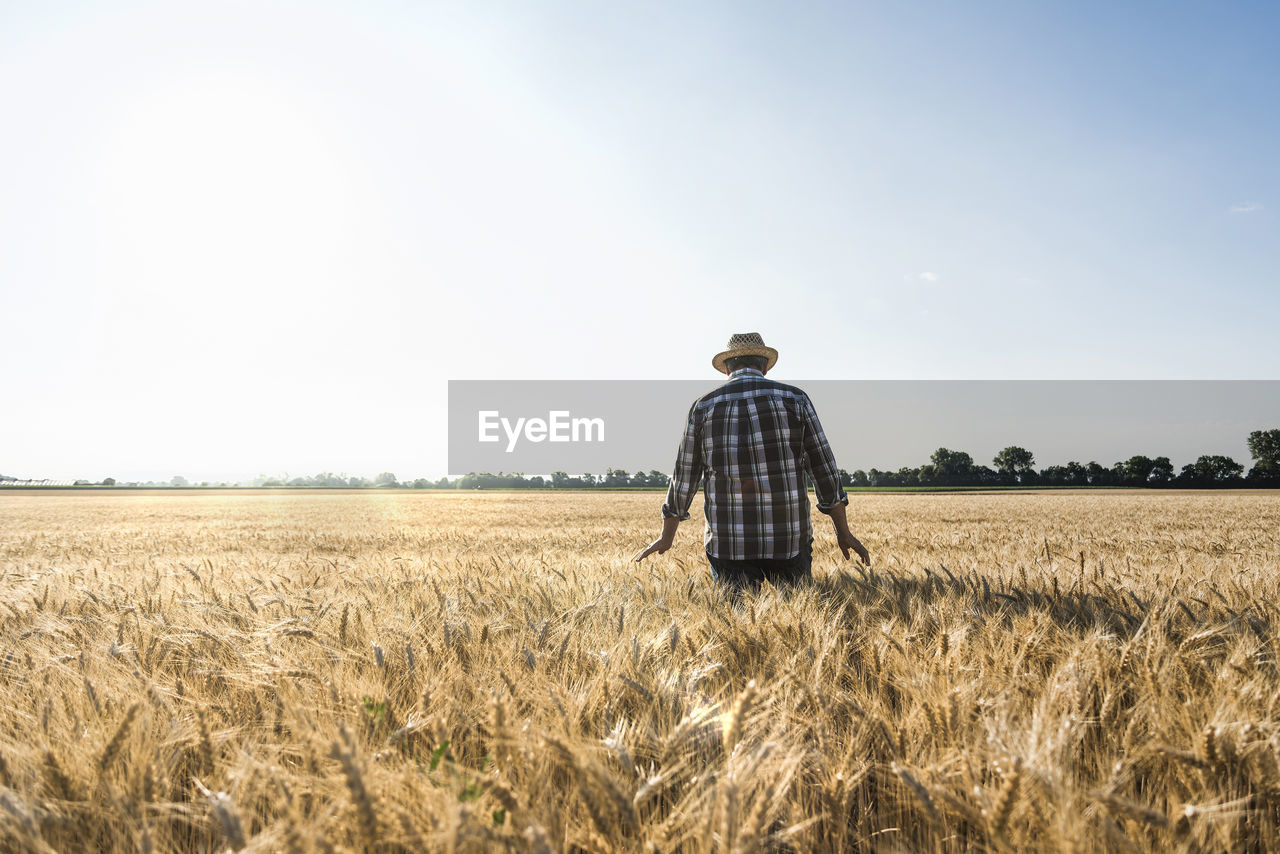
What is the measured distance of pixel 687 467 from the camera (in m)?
4.06

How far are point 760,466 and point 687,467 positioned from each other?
1.68 feet

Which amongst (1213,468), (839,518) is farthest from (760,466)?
(1213,468)

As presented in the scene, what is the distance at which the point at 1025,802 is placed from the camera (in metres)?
1.07

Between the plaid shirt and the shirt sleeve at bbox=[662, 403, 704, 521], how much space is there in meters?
0.05

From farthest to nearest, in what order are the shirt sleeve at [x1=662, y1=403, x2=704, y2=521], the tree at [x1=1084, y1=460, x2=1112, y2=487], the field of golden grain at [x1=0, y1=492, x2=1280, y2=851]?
the tree at [x1=1084, y1=460, x2=1112, y2=487], the shirt sleeve at [x1=662, y1=403, x2=704, y2=521], the field of golden grain at [x1=0, y1=492, x2=1280, y2=851]

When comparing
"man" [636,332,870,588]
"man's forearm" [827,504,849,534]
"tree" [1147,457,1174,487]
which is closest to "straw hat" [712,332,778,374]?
"man" [636,332,870,588]

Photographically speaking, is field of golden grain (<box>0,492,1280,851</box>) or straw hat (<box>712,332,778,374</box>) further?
straw hat (<box>712,332,778,374</box>)

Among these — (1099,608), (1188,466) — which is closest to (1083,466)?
(1188,466)

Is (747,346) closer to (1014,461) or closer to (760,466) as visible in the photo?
(760,466)

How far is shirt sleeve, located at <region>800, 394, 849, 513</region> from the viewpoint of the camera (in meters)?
3.88

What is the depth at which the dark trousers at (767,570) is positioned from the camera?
3.82 m

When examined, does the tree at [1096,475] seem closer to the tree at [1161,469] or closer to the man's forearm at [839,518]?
the tree at [1161,469]

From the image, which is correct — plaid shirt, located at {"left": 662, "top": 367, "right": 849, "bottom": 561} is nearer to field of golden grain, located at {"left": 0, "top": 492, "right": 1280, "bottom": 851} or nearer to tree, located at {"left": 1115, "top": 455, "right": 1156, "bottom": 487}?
field of golden grain, located at {"left": 0, "top": 492, "right": 1280, "bottom": 851}

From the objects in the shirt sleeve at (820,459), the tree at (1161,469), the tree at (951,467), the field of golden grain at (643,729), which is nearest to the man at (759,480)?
the shirt sleeve at (820,459)
